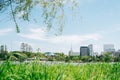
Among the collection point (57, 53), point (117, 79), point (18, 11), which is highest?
point (18, 11)

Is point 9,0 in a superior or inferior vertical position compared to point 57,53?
superior

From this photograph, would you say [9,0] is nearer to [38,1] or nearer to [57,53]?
[38,1]

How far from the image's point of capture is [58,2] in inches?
452

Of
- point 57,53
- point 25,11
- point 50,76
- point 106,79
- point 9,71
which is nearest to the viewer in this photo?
point 50,76

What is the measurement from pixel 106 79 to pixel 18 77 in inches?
86.2

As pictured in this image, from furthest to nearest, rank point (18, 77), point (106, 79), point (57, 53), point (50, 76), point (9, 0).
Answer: point (9, 0) → point (57, 53) → point (106, 79) → point (50, 76) → point (18, 77)

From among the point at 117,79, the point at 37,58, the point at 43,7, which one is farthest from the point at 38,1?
the point at 117,79

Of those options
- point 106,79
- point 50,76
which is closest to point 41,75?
point 50,76

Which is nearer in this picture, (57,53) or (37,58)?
(37,58)

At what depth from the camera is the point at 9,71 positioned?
6.17m

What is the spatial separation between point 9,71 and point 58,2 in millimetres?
5659

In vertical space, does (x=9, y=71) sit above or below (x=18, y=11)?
below

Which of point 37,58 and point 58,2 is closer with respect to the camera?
point 37,58

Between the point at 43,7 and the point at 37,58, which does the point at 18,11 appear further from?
the point at 37,58
